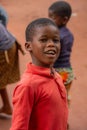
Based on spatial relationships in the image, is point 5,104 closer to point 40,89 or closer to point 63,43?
point 63,43

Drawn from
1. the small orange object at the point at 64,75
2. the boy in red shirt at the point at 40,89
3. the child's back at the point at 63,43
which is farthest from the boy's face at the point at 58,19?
the boy in red shirt at the point at 40,89

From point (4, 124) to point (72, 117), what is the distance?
27.9 inches

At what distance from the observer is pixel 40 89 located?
1870 millimetres

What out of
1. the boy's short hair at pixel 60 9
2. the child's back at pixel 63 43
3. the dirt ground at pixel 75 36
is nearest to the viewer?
the child's back at pixel 63 43

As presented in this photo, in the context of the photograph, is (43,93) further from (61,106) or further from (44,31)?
(44,31)

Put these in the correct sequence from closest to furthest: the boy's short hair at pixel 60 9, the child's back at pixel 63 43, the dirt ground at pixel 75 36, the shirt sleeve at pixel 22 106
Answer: the shirt sleeve at pixel 22 106 → the child's back at pixel 63 43 → the boy's short hair at pixel 60 9 → the dirt ground at pixel 75 36

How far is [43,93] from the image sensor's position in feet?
6.16

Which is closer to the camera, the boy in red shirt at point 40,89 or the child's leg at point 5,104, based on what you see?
the boy in red shirt at point 40,89

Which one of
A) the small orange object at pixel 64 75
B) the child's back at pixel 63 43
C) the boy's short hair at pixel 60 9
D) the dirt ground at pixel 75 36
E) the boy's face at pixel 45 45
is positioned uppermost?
the boy's face at pixel 45 45

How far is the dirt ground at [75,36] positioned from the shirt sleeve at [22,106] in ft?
5.61

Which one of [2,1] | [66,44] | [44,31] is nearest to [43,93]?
[44,31]

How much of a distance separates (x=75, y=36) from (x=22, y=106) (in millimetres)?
4383

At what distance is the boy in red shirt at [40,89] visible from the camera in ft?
5.95

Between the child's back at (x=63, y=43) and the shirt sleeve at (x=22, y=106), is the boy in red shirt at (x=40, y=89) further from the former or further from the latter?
the child's back at (x=63, y=43)
